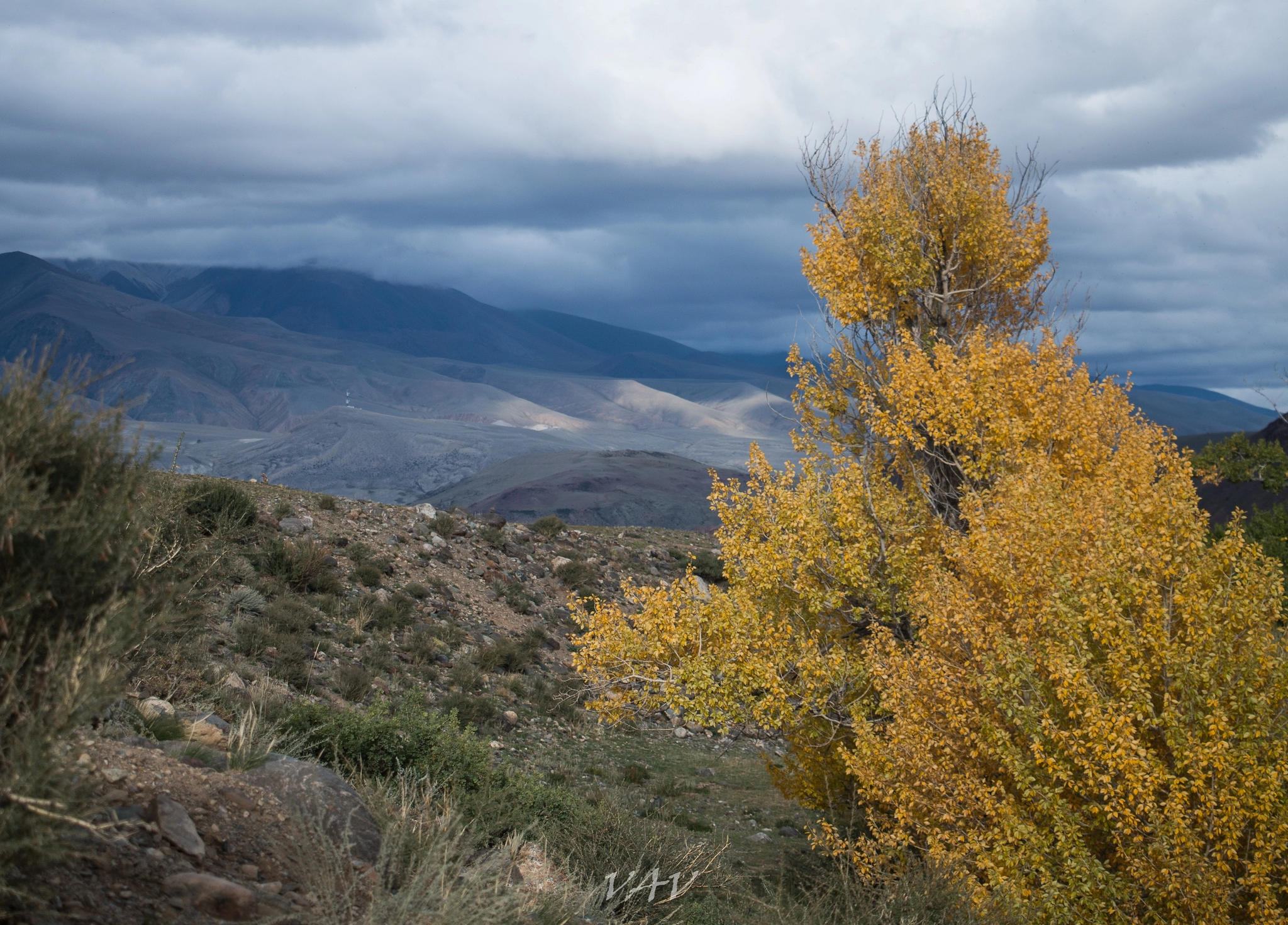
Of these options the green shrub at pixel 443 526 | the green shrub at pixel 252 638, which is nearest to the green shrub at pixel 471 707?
the green shrub at pixel 252 638

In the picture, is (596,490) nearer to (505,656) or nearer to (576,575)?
(576,575)

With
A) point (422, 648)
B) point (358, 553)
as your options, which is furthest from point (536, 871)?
point (358, 553)

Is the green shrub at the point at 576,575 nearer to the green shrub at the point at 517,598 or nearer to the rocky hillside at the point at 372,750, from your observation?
the rocky hillside at the point at 372,750

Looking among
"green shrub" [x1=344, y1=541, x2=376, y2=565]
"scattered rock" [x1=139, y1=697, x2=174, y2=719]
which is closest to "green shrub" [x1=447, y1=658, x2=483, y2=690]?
"green shrub" [x1=344, y1=541, x2=376, y2=565]

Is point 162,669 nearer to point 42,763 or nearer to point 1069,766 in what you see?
point 42,763

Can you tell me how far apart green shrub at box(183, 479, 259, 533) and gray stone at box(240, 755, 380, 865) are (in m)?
11.9

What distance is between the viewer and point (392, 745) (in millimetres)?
9367

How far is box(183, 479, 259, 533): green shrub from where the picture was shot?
18.3 metres

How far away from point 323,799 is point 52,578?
10.9 feet

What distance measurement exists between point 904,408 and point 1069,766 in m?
5.83

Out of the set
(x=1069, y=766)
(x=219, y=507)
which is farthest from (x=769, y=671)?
(x=219, y=507)

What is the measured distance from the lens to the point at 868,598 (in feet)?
42.0

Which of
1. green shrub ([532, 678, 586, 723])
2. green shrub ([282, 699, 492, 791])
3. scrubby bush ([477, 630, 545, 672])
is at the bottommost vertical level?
green shrub ([532, 678, 586, 723])

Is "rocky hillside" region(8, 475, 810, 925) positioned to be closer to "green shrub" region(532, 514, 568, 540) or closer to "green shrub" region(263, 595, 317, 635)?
"green shrub" region(263, 595, 317, 635)
